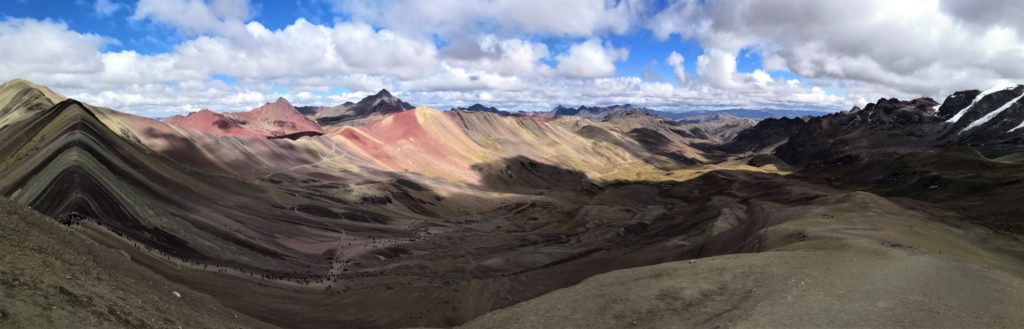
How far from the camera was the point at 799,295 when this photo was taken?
2436 centimetres

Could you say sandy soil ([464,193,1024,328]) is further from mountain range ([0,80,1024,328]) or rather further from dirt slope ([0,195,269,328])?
dirt slope ([0,195,269,328])

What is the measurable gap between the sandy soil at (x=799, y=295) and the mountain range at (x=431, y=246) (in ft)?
0.46

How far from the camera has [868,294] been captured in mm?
24406

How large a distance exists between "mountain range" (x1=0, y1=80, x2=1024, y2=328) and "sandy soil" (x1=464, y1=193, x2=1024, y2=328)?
14cm

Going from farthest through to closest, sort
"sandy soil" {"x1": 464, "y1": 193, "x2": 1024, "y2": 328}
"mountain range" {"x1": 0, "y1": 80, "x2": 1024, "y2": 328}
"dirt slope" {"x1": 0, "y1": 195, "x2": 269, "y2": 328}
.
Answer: "mountain range" {"x1": 0, "y1": 80, "x2": 1024, "y2": 328}, "sandy soil" {"x1": 464, "y1": 193, "x2": 1024, "y2": 328}, "dirt slope" {"x1": 0, "y1": 195, "x2": 269, "y2": 328}

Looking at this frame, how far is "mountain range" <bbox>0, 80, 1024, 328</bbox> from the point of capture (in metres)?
23.1

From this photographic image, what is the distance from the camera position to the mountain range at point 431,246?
23109mm

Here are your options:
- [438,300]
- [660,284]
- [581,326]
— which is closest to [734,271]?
[660,284]

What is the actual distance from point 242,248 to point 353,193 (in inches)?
2243

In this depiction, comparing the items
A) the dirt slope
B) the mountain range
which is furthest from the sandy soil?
the dirt slope

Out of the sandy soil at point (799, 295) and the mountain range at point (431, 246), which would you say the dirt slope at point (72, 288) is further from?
the sandy soil at point (799, 295)

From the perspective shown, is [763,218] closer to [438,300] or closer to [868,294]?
[438,300]

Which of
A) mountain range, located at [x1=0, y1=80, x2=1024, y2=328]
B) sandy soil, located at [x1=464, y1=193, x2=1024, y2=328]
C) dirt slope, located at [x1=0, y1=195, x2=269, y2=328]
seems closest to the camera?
dirt slope, located at [x1=0, y1=195, x2=269, y2=328]


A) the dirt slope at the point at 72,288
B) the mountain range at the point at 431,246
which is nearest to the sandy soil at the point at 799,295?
the mountain range at the point at 431,246
